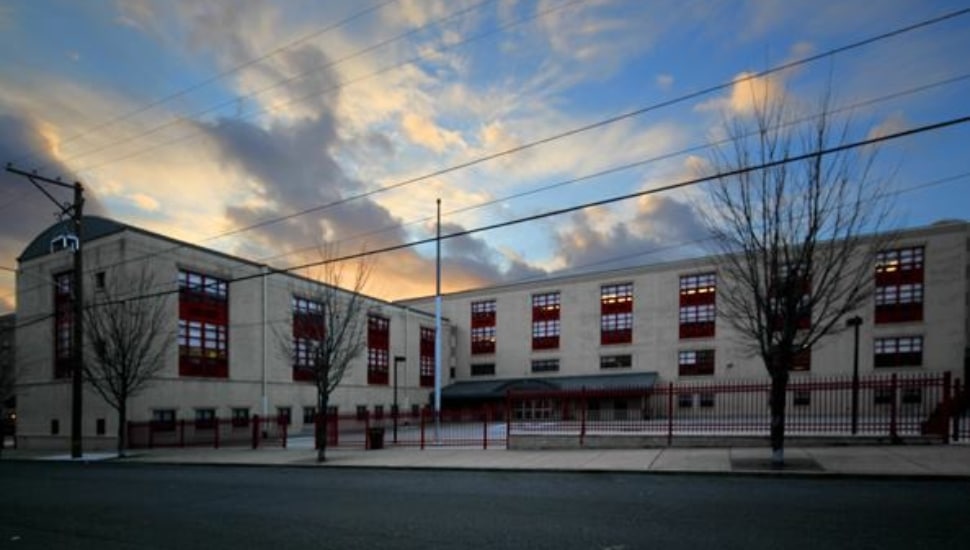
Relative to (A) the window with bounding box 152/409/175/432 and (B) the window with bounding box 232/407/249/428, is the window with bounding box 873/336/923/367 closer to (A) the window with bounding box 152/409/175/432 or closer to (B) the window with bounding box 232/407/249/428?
(B) the window with bounding box 232/407/249/428

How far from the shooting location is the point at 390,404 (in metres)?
53.9

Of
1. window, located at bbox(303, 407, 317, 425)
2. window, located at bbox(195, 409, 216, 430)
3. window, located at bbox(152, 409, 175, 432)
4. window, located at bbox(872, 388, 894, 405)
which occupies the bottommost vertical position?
window, located at bbox(303, 407, 317, 425)

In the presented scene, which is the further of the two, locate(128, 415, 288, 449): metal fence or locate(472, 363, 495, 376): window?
locate(472, 363, 495, 376): window

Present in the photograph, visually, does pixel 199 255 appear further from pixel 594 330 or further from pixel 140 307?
pixel 594 330

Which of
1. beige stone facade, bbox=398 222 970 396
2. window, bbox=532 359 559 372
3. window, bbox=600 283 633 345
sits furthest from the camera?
window, bbox=532 359 559 372

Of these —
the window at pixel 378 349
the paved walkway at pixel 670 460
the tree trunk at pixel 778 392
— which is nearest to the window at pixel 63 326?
the paved walkway at pixel 670 460

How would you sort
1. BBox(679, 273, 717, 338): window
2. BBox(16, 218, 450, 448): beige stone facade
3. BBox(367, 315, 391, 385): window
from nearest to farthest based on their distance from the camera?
BBox(16, 218, 450, 448): beige stone facade
BBox(679, 273, 717, 338): window
BBox(367, 315, 391, 385): window

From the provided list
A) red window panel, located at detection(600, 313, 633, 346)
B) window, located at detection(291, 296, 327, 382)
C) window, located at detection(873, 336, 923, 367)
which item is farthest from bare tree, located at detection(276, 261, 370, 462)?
window, located at detection(873, 336, 923, 367)

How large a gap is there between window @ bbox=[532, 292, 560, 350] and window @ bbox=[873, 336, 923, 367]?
24.7m

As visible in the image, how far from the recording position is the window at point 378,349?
5103 cm

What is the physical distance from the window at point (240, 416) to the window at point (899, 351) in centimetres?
4117

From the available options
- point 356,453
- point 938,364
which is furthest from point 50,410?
point 938,364

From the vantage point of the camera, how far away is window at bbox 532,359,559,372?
57.5 m

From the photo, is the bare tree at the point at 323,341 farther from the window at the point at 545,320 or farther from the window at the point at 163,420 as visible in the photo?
the window at the point at 545,320
